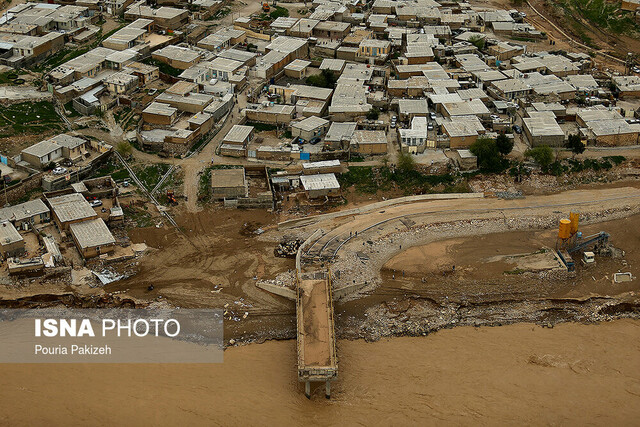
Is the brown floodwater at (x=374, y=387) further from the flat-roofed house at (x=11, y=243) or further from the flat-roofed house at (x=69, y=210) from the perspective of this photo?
the flat-roofed house at (x=69, y=210)

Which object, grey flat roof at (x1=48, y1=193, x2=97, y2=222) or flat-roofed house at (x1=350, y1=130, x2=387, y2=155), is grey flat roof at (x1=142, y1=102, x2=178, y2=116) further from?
flat-roofed house at (x1=350, y1=130, x2=387, y2=155)

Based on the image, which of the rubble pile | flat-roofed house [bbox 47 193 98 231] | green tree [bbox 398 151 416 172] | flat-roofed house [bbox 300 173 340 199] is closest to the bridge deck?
the rubble pile

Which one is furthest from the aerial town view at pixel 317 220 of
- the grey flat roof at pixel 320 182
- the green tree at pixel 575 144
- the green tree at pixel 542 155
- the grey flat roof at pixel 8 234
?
the green tree at pixel 575 144

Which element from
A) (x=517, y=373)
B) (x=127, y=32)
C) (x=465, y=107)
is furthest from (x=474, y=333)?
(x=127, y=32)

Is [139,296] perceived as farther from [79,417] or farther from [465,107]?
[465,107]

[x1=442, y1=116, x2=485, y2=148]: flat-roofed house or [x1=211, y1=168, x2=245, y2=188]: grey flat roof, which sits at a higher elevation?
[x1=442, y1=116, x2=485, y2=148]: flat-roofed house
